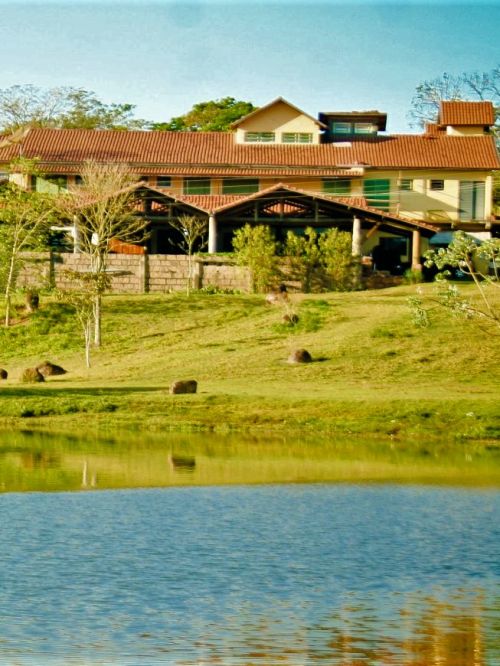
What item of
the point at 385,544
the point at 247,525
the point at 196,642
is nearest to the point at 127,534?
the point at 247,525

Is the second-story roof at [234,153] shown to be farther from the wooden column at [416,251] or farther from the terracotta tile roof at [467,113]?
the wooden column at [416,251]

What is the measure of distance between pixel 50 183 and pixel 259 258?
61.9 feet

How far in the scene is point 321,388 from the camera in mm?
43281

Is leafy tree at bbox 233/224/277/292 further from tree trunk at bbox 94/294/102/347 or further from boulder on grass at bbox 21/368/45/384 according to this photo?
boulder on grass at bbox 21/368/45/384

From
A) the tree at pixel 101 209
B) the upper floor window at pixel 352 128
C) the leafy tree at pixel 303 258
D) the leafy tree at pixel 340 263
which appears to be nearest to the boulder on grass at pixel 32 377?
the tree at pixel 101 209

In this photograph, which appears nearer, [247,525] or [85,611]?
[85,611]

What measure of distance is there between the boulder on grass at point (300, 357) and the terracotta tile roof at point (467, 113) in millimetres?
46200

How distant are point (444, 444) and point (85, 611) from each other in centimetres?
2051

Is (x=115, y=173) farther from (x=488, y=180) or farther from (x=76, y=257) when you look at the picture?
(x=488, y=180)

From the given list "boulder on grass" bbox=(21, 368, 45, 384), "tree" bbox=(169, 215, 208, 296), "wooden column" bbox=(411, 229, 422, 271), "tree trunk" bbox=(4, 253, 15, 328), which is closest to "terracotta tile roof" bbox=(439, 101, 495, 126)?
"wooden column" bbox=(411, 229, 422, 271)

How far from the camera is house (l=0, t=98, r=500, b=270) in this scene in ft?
252

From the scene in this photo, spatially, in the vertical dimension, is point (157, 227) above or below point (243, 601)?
above

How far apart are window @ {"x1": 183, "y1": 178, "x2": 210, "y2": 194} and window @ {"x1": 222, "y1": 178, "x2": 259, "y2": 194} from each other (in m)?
1.08

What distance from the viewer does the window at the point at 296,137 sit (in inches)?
3447
